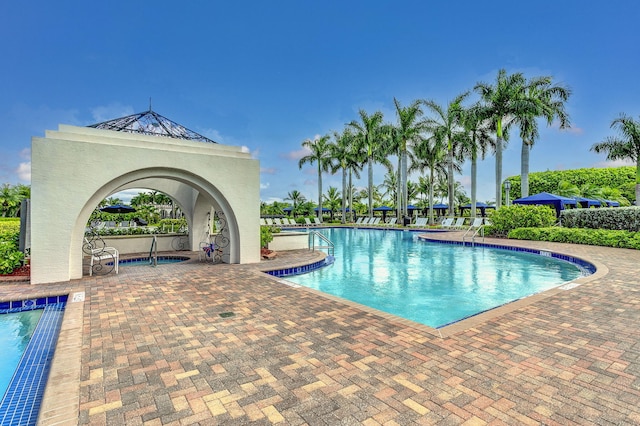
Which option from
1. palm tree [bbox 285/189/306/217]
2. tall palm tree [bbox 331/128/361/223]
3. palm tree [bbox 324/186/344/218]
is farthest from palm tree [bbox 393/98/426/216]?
palm tree [bbox 285/189/306/217]

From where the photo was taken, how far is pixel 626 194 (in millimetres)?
34844

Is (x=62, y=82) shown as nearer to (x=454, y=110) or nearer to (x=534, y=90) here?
(x=454, y=110)

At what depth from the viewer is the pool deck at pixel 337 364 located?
2.69 meters

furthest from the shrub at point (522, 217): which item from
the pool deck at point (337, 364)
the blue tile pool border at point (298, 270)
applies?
the pool deck at point (337, 364)

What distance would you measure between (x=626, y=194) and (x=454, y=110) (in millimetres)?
22760

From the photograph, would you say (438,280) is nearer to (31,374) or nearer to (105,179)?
(31,374)

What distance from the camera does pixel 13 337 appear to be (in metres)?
5.04

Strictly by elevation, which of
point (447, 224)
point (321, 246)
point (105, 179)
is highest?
point (105, 179)

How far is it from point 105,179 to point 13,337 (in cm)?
426

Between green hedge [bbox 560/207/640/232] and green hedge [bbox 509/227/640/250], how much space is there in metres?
0.95

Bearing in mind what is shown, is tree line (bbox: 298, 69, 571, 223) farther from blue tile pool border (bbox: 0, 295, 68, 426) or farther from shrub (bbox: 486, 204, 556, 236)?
blue tile pool border (bbox: 0, 295, 68, 426)

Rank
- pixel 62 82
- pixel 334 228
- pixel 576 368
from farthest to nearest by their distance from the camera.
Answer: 1. pixel 334 228
2. pixel 62 82
3. pixel 576 368

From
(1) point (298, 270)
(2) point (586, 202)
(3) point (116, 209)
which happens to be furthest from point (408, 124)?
(3) point (116, 209)

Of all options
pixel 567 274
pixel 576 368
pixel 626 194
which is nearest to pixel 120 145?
pixel 576 368
